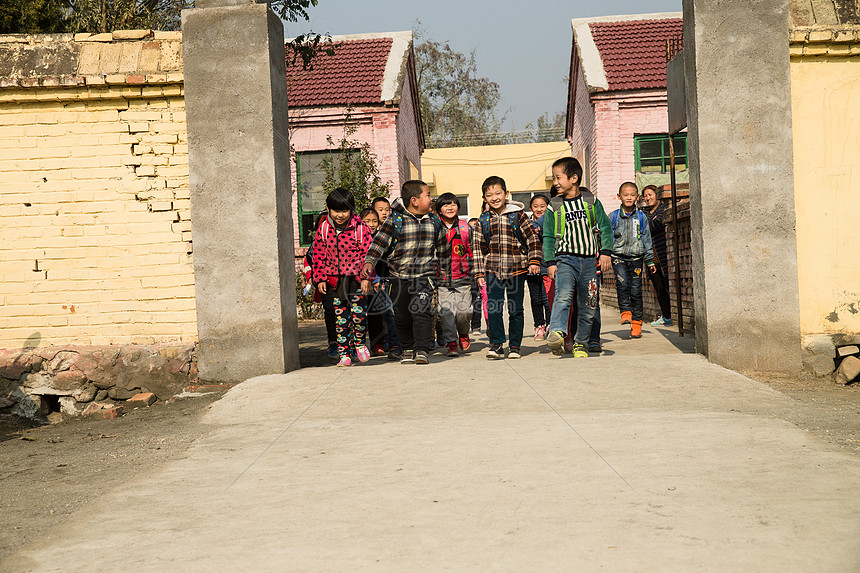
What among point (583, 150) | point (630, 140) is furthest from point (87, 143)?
point (583, 150)

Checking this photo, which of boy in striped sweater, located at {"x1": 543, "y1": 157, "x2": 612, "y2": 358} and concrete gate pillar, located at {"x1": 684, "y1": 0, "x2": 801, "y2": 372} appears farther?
boy in striped sweater, located at {"x1": 543, "y1": 157, "x2": 612, "y2": 358}

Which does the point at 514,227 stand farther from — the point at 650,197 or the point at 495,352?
the point at 650,197

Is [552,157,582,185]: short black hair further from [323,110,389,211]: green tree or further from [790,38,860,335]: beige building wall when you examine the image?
[323,110,389,211]: green tree

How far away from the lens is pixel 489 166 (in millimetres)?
28234

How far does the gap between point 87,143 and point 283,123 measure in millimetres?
1769

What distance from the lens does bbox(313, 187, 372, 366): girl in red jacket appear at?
7316 mm

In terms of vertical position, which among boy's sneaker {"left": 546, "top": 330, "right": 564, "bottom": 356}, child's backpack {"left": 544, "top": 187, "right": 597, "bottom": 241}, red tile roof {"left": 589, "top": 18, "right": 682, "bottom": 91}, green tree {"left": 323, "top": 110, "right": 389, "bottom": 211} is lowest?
boy's sneaker {"left": 546, "top": 330, "right": 564, "bottom": 356}

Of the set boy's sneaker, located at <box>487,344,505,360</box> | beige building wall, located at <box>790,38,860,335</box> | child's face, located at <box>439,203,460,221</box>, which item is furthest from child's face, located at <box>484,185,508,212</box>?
beige building wall, located at <box>790,38,860,335</box>

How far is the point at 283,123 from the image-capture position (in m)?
7.11

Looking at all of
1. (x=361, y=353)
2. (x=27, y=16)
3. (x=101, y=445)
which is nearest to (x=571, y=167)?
(x=361, y=353)

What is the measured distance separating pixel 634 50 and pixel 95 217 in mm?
14178

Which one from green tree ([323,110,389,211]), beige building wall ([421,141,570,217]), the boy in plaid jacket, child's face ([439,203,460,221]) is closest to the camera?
the boy in plaid jacket

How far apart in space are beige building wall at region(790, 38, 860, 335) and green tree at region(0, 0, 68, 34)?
10.3 metres

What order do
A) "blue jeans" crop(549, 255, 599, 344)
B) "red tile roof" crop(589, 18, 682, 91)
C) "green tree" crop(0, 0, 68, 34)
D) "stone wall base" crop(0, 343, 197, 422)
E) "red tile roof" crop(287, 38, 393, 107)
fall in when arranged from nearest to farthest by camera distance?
"stone wall base" crop(0, 343, 197, 422) < "blue jeans" crop(549, 255, 599, 344) < "green tree" crop(0, 0, 68, 34) < "red tile roof" crop(287, 38, 393, 107) < "red tile roof" crop(589, 18, 682, 91)
